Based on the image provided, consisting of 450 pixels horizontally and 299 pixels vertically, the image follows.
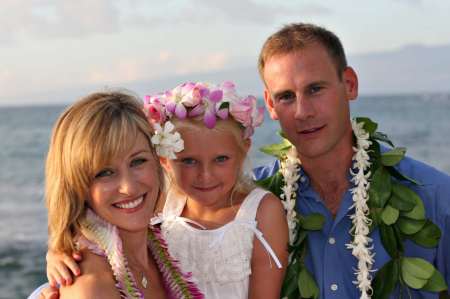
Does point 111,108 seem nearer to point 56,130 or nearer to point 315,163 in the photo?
point 56,130

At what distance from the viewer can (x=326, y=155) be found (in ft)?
13.4

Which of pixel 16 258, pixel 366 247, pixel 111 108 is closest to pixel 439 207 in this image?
pixel 366 247

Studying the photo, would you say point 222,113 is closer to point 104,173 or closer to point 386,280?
point 104,173

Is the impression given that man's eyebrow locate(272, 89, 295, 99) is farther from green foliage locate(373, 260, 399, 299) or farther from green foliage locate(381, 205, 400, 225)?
green foliage locate(373, 260, 399, 299)

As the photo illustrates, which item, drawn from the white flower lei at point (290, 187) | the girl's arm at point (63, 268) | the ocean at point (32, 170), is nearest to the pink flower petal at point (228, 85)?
the white flower lei at point (290, 187)

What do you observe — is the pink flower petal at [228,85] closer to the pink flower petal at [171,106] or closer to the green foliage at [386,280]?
the pink flower petal at [171,106]

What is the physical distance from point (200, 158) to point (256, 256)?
22.7 inches

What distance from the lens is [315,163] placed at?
4.14 metres

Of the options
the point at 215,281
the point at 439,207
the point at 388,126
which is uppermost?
the point at 439,207

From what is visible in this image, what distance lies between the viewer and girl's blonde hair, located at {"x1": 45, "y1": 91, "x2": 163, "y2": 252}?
9.86 ft

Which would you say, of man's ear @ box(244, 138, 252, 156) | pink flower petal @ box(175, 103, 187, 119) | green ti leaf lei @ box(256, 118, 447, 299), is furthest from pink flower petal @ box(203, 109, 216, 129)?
green ti leaf lei @ box(256, 118, 447, 299)

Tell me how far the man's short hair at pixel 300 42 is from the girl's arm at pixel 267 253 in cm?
85

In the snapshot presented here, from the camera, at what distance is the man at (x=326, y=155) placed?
154 inches

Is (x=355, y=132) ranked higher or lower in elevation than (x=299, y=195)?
higher
